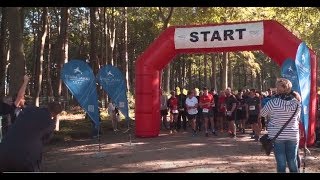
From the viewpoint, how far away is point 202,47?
14664 mm

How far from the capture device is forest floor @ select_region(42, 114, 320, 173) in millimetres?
10078

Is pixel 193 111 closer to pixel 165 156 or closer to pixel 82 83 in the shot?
pixel 165 156

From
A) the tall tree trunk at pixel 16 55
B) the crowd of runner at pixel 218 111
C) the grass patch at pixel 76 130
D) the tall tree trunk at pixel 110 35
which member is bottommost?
the grass patch at pixel 76 130

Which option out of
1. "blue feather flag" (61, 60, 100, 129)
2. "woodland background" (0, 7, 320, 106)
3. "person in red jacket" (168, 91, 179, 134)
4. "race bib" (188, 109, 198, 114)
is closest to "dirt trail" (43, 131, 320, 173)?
"race bib" (188, 109, 198, 114)

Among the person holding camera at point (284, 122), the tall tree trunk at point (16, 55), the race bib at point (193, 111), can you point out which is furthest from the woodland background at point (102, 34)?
the person holding camera at point (284, 122)

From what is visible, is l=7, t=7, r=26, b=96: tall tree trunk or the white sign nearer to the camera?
the white sign

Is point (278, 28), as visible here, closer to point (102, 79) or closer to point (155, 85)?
point (155, 85)

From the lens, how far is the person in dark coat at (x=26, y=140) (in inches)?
206

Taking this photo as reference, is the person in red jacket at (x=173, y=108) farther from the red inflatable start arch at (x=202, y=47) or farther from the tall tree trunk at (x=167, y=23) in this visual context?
the tall tree trunk at (x=167, y=23)

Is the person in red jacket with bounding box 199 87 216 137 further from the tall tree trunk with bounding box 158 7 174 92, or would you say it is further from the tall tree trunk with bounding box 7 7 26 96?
the tall tree trunk with bounding box 158 7 174 92

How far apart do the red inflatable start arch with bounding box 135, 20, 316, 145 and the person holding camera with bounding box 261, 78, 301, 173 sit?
243 inches

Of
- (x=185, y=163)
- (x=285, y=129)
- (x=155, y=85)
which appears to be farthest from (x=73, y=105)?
(x=285, y=129)

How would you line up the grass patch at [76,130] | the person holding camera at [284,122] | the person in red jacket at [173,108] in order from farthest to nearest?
the person in red jacket at [173,108]
the grass patch at [76,130]
the person holding camera at [284,122]

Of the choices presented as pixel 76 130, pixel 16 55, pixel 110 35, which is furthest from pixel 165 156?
pixel 110 35
